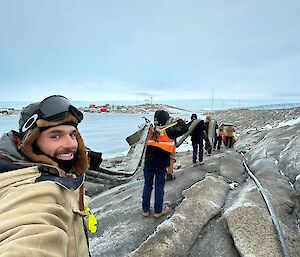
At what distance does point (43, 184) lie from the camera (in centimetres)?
146

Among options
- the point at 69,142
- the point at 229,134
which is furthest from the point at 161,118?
the point at 229,134

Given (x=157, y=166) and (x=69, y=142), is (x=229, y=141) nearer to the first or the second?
(x=157, y=166)

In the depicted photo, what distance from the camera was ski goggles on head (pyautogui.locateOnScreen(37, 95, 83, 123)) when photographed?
1.91 meters

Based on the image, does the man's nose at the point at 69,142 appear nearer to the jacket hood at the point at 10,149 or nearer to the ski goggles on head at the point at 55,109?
the ski goggles on head at the point at 55,109

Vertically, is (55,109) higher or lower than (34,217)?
higher

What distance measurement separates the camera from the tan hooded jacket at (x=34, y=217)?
1241 millimetres

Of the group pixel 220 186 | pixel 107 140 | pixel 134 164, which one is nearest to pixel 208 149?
pixel 134 164

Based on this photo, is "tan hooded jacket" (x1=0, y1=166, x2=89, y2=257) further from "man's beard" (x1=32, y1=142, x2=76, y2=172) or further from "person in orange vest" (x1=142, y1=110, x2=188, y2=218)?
"person in orange vest" (x1=142, y1=110, x2=188, y2=218)

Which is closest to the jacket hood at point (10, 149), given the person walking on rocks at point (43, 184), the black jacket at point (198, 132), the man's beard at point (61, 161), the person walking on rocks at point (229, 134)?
the person walking on rocks at point (43, 184)

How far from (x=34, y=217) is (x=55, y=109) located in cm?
85

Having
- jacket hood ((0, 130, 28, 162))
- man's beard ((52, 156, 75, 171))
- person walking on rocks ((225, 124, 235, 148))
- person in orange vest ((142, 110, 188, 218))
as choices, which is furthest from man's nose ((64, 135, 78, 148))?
person walking on rocks ((225, 124, 235, 148))

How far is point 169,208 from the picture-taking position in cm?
611

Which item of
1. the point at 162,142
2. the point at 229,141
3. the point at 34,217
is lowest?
the point at 229,141

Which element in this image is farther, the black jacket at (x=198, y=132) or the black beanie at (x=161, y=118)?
the black jacket at (x=198, y=132)
